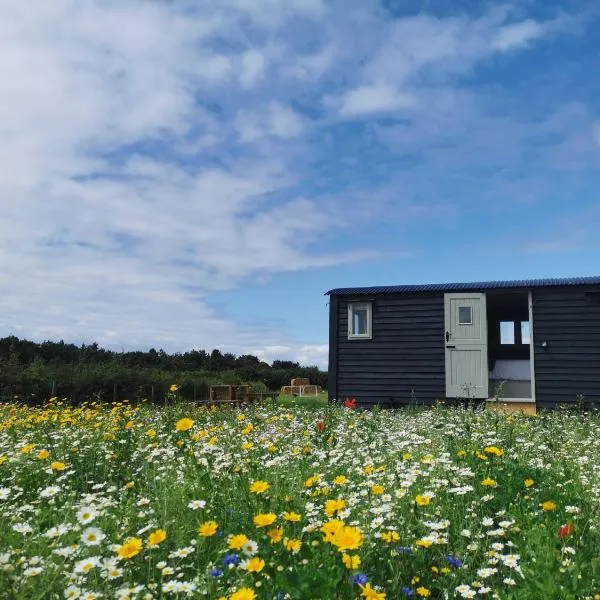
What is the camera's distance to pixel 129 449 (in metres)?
5.60

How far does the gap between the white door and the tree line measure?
832 centimetres

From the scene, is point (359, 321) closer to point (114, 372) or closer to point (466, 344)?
point (466, 344)

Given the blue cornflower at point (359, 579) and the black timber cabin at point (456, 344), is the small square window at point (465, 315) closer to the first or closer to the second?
the black timber cabin at point (456, 344)

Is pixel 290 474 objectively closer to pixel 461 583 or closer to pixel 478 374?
pixel 461 583

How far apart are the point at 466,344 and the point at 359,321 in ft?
10.2

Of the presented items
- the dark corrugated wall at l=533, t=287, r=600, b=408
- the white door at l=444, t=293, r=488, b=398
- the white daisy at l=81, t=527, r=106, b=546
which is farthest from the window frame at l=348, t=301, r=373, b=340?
the white daisy at l=81, t=527, r=106, b=546

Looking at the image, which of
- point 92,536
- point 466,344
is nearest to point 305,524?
point 92,536

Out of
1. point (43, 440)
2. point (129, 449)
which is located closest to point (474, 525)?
point (129, 449)

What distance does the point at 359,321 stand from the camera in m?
17.1

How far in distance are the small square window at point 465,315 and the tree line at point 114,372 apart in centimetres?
869

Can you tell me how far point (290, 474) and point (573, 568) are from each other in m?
2.13

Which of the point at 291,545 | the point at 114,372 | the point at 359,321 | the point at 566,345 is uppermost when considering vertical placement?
the point at 359,321

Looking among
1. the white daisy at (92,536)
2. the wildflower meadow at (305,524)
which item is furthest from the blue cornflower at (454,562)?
the white daisy at (92,536)

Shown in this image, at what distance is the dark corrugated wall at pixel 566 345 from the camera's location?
49.2 ft
